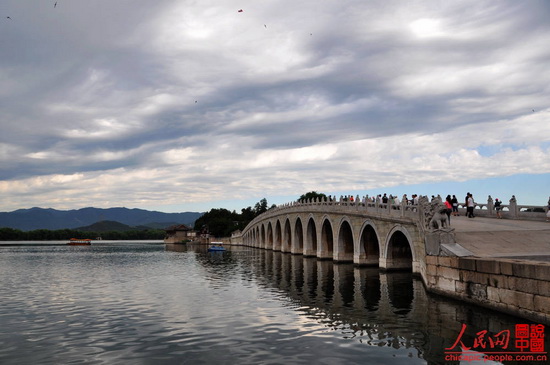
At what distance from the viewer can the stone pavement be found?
62.5ft

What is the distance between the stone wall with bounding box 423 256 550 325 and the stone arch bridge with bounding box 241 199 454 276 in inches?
63.1

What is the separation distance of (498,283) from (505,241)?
5.88 metres

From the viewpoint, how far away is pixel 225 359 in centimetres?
1187

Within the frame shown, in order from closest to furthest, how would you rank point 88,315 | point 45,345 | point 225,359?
1. point 225,359
2. point 45,345
3. point 88,315

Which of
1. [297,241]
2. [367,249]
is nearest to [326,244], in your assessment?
[367,249]

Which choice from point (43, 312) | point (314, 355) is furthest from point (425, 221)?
point (43, 312)

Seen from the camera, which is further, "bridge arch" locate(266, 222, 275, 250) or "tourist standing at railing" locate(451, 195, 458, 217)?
"bridge arch" locate(266, 222, 275, 250)

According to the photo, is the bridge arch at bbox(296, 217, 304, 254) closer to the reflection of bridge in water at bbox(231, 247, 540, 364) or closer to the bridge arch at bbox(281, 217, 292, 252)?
the bridge arch at bbox(281, 217, 292, 252)

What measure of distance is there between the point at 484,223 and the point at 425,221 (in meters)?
5.61

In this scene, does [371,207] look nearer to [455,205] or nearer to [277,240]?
[455,205]

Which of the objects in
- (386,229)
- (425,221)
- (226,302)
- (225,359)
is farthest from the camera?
(386,229)

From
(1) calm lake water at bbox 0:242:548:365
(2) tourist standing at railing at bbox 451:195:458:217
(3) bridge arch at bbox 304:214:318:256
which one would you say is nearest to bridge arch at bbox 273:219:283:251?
(3) bridge arch at bbox 304:214:318:256

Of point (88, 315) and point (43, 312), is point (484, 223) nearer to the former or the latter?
point (88, 315)

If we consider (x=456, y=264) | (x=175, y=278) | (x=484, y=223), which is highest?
(x=484, y=223)
